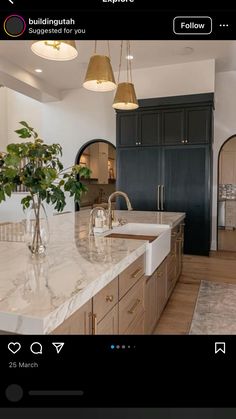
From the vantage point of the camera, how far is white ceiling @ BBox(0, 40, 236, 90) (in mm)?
3936

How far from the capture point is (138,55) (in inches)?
172

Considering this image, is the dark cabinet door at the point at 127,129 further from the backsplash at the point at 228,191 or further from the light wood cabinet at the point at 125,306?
the light wood cabinet at the point at 125,306

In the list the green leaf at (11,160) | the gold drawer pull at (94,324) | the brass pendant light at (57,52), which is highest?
the brass pendant light at (57,52)

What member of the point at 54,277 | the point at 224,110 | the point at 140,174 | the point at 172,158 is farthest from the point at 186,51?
the point at 54,277

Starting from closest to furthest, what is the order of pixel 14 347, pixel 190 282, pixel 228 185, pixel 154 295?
1. pixel 14 347
2. pixel 154 295
3. pixel 190 282
4. pixel 228 185

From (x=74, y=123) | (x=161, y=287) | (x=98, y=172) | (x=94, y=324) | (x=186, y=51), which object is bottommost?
(x=161, y=287)

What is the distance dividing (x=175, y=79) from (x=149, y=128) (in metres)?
0.84

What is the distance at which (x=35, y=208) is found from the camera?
1320mm

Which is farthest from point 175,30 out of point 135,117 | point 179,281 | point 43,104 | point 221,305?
point 43,104

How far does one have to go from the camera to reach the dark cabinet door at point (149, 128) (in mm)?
4723

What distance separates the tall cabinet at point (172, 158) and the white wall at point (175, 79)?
0.15m

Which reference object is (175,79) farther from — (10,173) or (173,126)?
(10,173)

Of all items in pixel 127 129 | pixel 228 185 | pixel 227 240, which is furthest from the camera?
pixel 228 185

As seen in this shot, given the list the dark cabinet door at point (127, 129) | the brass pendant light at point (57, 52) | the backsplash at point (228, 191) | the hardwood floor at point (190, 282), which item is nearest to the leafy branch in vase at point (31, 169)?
the brass pendant light at point (57, 52)
